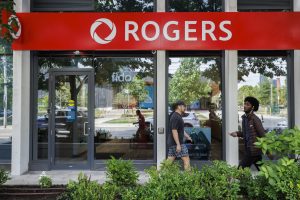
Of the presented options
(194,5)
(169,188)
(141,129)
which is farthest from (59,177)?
(194,5)

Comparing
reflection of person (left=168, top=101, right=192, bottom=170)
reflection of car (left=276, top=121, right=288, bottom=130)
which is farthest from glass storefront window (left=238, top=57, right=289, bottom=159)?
reflection of person (left=168, top=101, right=192, bottom=170)

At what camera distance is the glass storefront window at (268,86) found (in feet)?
33.4

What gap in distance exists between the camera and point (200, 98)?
33.6 ft

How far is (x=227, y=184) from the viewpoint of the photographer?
5.56 meters

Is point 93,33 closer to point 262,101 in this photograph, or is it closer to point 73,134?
point 73,134

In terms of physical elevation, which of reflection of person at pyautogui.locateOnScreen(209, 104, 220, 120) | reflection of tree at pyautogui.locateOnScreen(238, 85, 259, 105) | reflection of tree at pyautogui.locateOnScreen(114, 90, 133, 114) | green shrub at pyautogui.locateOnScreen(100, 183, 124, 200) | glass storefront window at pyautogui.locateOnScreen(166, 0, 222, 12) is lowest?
green shrub at pyautogui.locateOnScreen(100, 183, 124, 200)

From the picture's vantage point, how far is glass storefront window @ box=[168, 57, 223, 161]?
10.2 metres

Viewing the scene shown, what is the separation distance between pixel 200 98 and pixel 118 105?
2135 mm

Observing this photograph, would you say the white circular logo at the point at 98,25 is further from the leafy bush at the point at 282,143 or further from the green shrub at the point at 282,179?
the green shrub at the point at 282,179

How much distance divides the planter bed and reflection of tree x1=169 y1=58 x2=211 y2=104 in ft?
14.7

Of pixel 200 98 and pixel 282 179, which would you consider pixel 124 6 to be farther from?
pixel 282 179

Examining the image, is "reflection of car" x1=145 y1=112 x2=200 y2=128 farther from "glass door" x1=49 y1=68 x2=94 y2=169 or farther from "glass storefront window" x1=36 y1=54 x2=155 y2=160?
"glass door" x1=49 y1=68 x2=94 y2=169

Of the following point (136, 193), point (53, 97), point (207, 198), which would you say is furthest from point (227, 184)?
point (53, 97)

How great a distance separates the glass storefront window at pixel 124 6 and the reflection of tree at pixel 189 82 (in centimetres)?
170
